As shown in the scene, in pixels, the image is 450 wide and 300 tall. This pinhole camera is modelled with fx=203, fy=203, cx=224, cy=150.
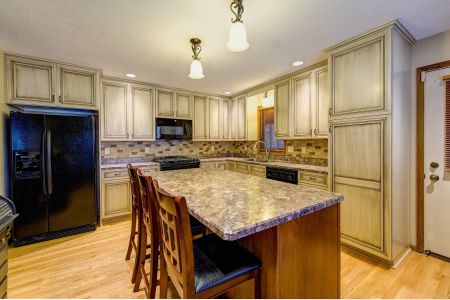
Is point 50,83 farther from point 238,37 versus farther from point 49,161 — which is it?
point 238,37

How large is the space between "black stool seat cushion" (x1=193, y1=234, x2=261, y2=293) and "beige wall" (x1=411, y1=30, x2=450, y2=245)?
2.30 meters

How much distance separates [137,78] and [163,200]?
307 cm

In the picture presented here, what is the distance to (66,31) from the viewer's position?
2.03 m

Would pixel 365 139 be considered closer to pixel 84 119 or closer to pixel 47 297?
pixel 47 297

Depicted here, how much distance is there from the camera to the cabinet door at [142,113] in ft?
11.7

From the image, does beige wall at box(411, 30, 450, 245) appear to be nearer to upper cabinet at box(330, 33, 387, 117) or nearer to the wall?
upper cabinet at box(330, 33, 387, 117)

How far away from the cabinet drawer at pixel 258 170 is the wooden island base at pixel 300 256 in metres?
2.16

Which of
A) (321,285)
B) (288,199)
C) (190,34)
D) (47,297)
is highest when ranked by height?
(190,34)

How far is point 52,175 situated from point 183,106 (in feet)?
7.76

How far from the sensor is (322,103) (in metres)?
2.84

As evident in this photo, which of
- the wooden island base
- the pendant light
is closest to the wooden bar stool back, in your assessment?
the wooden island base

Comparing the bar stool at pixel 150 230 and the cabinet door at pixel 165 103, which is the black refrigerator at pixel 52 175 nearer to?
the cabinet door at pixel 165 103

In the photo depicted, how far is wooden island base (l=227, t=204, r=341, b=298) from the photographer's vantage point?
107 centimetres

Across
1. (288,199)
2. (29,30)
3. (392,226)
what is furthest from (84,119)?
(392,226)
